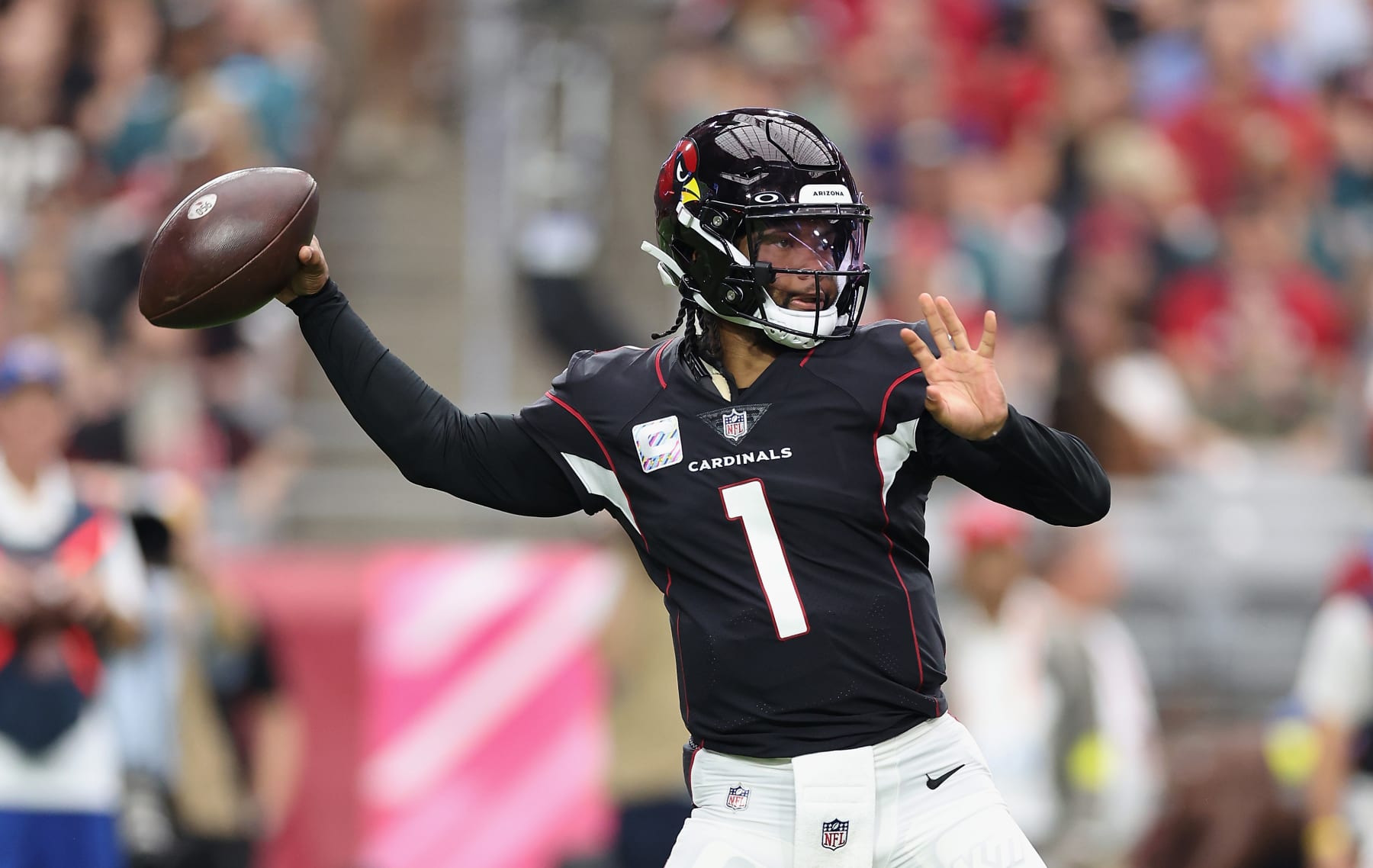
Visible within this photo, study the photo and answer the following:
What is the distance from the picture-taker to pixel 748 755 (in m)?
3.69

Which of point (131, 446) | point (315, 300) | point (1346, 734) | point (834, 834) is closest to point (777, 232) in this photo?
point (315, 300)

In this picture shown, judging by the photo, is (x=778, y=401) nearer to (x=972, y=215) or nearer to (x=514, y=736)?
(x=514, y=736)

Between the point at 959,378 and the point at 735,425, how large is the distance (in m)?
0.44

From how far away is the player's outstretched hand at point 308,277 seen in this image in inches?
153

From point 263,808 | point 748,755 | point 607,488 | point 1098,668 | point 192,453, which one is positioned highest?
point 607,488

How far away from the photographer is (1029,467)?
12.0ft

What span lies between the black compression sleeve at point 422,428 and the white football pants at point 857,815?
0.70 metres

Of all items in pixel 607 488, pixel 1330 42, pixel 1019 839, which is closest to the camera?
pixel 1019 839

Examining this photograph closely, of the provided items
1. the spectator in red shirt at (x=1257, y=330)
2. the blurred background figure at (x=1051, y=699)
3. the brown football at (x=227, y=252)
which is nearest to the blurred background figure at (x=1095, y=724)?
the blurred background figure at (x=1051, y=699)

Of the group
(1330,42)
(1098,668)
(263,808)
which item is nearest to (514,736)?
(263,808)

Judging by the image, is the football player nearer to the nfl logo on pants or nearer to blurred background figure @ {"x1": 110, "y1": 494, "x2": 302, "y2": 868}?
the nfl logo on pants

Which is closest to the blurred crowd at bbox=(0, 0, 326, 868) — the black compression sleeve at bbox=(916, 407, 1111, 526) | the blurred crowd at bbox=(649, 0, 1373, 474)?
the blurred crowd at bbox=(649, 0, 1373, 474)

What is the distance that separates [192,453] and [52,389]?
5.36 feet

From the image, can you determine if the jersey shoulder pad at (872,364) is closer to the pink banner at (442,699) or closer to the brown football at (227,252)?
the brown football at (227,252)
